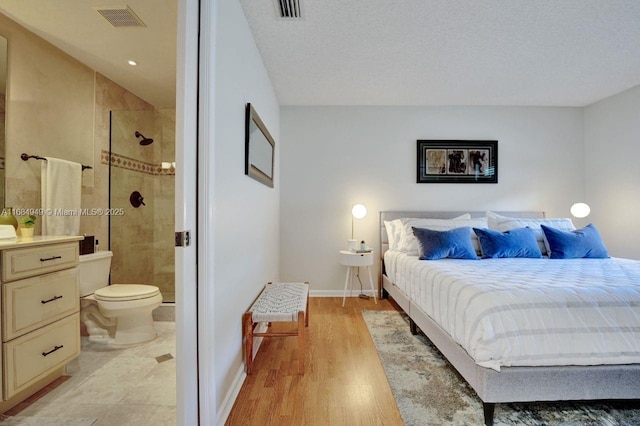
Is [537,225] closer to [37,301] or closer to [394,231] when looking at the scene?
[394,231]

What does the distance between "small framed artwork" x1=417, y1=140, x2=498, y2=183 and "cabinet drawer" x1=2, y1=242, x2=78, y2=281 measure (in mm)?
3721

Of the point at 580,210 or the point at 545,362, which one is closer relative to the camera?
the point at 545,362

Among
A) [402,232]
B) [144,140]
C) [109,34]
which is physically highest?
[109,34]

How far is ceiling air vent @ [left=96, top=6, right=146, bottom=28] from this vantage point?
81.3 inches

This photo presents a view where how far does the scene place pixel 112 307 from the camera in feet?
8.13

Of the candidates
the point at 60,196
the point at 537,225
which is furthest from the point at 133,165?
the point at 537,225

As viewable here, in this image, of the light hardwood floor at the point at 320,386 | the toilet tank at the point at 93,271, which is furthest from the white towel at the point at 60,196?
the light hardwood floor at the point at 320,386

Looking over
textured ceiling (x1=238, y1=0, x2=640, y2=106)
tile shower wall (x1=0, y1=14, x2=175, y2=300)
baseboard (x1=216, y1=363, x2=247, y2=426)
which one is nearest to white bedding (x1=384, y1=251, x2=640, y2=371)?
baseboard (x1=216, y1=363, x2=247, y2=426)

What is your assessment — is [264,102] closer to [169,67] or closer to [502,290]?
[169,67]

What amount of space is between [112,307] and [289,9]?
2.63 meters

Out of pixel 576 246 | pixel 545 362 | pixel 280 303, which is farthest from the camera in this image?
pixel 576 246

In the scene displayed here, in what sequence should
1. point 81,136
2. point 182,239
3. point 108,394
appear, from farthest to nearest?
point 81,136
point 108,394
point 182,239

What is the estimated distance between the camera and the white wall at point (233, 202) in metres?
1.65

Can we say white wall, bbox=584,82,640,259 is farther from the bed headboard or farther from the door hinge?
the door hinge
